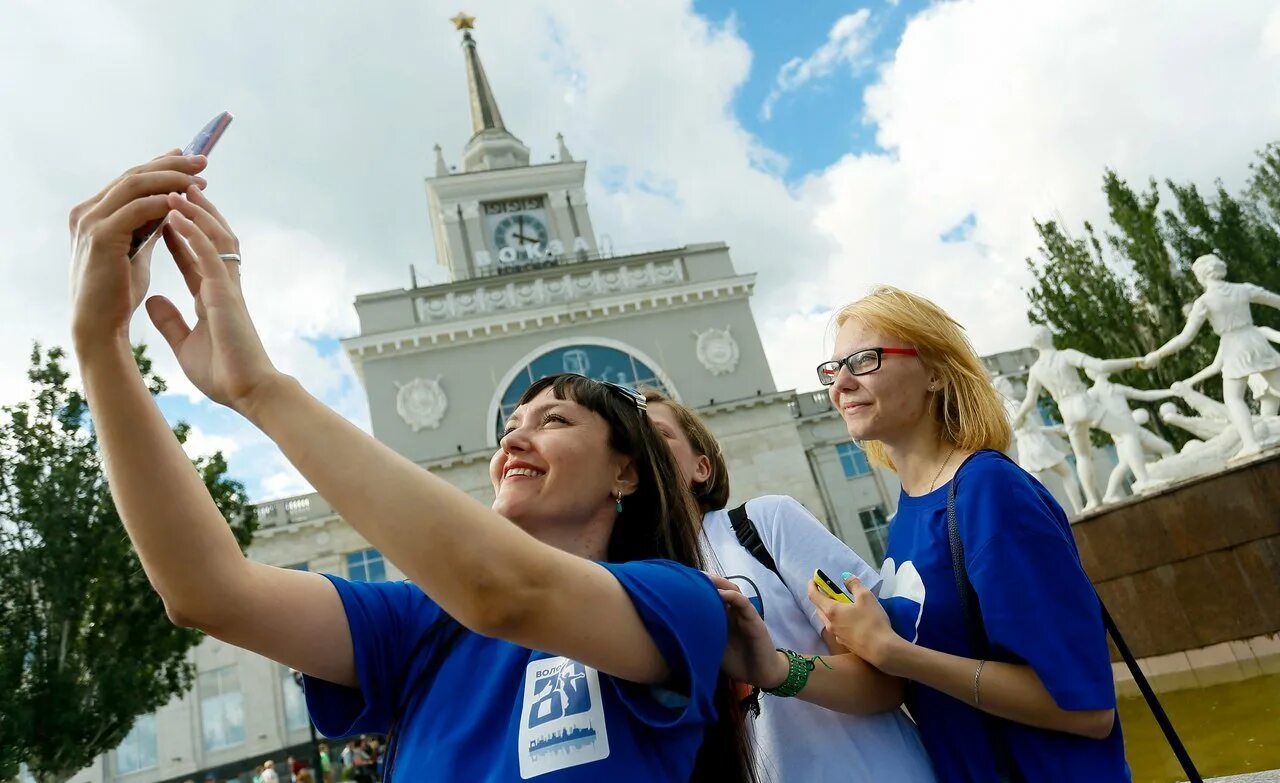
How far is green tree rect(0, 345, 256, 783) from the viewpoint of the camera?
12891 mm

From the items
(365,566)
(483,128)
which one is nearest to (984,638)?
(365,566)

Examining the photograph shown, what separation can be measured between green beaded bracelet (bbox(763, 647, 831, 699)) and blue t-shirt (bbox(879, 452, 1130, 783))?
38 cm

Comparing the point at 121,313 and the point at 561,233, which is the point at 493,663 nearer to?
the point at 121,313

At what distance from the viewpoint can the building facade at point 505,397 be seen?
24344 millimetres

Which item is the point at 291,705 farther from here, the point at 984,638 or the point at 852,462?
the point at 984,638

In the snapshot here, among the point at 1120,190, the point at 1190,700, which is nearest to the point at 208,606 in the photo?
the point at 1190,700

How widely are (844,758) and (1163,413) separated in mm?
11648

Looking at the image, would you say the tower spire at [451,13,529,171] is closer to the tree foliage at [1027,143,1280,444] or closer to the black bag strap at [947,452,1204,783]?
the tree foliage at [1027,143,1280,444]

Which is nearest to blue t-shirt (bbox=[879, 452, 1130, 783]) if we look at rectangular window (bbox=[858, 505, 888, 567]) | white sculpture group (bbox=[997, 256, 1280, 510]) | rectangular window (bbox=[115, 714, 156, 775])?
white sculpture group (bbox=[997, 256, 1280, 510])

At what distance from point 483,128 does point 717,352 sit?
18.2m

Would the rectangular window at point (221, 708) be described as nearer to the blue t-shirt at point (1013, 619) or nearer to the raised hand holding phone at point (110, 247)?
the blue t-shirt at point (1013, 619)

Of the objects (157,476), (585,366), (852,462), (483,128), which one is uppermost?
(483,128)

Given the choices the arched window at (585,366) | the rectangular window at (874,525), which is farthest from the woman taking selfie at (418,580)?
the rectangular window at (874,525)

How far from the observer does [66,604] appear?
44.3 ft
